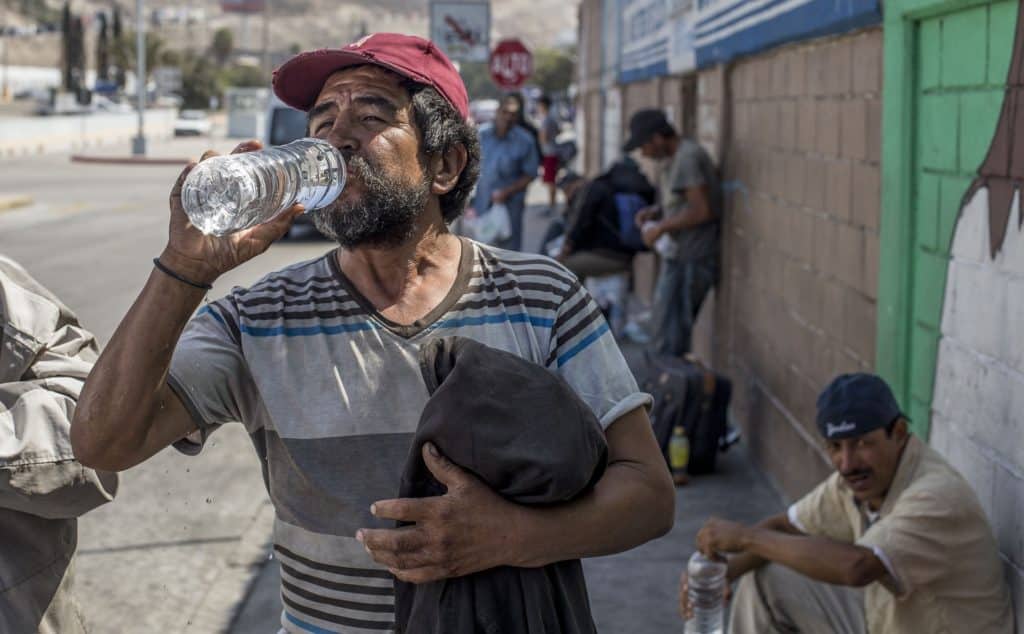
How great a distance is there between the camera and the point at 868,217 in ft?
17.7

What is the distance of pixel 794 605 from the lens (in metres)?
4.51

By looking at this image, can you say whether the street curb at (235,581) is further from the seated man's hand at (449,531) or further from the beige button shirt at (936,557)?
the seated man's hand at (449,531)

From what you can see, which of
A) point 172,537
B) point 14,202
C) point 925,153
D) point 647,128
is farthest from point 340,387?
point 14,202

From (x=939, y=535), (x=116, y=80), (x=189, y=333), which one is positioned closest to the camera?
(x=189, y=333)

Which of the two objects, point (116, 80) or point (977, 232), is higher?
point (116, 80)

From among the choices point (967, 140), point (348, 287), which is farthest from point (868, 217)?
point (348, 287)

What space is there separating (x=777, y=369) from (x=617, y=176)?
3.72 m

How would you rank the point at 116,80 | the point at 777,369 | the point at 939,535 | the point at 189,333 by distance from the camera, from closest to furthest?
1. the point at 189,333
2. the point at 939,535
3. the point at 777,369
4. the point at 116,80

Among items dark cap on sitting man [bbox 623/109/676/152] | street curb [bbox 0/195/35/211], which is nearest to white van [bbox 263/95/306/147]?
street curb [bbox 0/195/35/211]

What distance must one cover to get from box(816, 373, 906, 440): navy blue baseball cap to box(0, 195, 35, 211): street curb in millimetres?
21367

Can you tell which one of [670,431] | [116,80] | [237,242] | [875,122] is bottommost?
[670,431]

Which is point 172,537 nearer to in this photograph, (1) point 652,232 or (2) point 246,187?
(1) point 652,232

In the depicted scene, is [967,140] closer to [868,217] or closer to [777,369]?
[868,217]

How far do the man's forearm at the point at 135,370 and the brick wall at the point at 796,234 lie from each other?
366 centimetres
